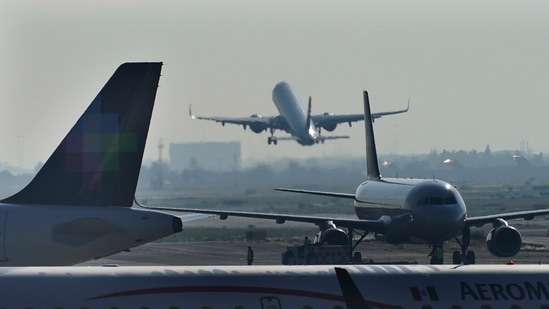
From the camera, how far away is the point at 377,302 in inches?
1049

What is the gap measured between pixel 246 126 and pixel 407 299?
151m

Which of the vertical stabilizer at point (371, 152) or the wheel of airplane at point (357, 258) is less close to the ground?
the vertical stabilizer at point (371, 152)

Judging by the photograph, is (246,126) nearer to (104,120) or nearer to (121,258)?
(121,258)

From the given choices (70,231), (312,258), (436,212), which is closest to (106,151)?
(70,231)

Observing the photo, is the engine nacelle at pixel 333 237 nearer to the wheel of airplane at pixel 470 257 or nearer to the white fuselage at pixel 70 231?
the wheel of airplane at pixel 470 257

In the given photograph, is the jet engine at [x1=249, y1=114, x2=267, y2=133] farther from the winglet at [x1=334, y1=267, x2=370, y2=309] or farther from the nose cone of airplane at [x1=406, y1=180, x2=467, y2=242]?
the winglet at [x1=334, y1=267, x2=370, y2=309]

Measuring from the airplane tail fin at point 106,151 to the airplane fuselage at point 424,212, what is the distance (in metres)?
25.7

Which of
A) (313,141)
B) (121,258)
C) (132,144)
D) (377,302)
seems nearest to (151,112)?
(132,144)

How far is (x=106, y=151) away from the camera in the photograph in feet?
114

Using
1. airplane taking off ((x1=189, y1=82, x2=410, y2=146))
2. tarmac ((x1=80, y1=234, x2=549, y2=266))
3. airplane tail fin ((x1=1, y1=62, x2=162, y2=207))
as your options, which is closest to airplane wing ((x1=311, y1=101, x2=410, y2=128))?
airplane taking off ((x1=189, y1=82, x2=410, y2=146))

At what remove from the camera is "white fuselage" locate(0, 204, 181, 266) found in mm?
32906

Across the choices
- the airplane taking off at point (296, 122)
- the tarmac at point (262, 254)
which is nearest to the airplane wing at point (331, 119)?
the airplane taking off at point (296, 122)

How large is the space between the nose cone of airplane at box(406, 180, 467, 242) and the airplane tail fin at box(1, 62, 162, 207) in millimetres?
25674

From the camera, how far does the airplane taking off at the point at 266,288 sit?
85.4 ft
